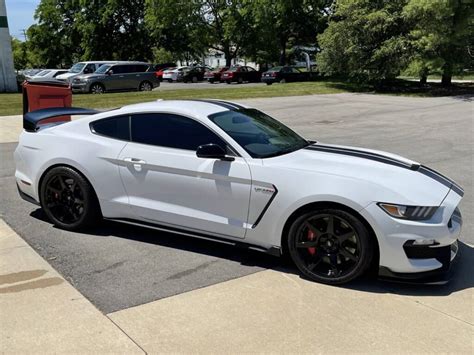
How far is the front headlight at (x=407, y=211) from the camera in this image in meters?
3.73

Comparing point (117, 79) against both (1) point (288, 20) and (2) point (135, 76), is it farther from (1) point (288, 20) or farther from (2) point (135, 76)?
(1) point (288, 20)

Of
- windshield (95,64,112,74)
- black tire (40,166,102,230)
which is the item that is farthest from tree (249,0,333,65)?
black tire (40,166,102,230)

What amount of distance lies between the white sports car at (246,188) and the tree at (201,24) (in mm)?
42827

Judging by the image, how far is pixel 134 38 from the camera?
188 feet

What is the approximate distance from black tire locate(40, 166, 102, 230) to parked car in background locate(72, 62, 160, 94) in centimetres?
2352

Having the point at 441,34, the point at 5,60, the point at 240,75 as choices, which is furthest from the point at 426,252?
the point at 240,75

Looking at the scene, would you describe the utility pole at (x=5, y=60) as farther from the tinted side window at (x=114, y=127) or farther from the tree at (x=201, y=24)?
the tinted side window at (x=114, y=127)

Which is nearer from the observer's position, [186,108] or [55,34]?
[186,108]

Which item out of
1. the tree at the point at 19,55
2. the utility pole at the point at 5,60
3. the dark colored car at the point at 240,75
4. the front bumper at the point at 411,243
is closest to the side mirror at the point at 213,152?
the front bumper at the point at 411,243

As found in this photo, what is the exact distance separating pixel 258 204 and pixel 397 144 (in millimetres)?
7801

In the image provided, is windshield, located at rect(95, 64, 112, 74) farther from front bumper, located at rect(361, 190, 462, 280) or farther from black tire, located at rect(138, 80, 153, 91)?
front bumper, located at rect(361, 190, 462, 280)

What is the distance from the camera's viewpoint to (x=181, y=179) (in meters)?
4.45

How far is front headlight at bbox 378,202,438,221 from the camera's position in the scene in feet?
12.2

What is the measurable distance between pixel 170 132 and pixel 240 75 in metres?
37.1
